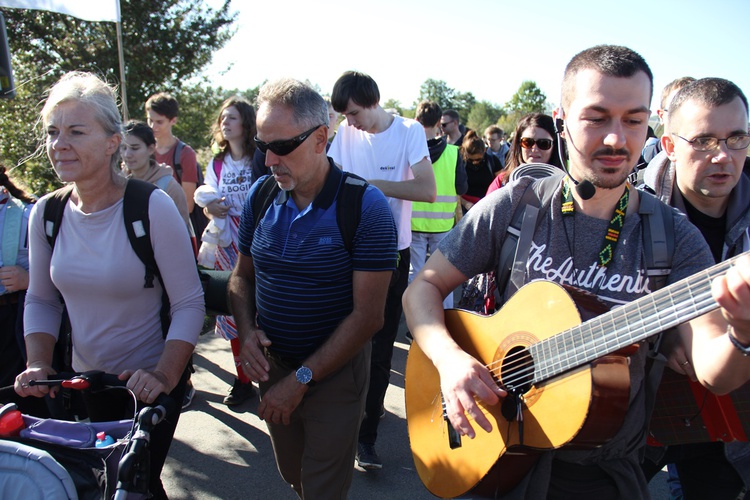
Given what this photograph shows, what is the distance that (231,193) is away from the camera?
4.43 metres

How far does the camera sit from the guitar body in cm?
143

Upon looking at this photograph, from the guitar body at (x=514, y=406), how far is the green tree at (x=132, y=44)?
11.7 m

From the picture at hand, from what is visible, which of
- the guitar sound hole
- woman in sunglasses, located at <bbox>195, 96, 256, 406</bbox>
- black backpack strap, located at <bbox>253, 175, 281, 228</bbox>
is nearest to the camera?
the guitar sound hole

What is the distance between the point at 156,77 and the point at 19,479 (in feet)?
45.1

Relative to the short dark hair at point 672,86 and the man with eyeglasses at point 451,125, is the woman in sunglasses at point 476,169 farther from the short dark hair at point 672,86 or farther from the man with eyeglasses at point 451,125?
the short dark hair at point 672,86

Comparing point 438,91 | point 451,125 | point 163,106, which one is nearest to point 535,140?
point 163,106

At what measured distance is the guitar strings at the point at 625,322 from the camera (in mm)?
1251

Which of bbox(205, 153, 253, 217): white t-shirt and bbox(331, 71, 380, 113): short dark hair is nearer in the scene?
bbox(331, 71, 380, 113): short dark hair

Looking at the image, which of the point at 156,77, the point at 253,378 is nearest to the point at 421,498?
the point at 253,378

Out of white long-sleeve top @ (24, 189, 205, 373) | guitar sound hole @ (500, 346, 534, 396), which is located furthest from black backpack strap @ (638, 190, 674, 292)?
white long-sleeve top @ (24, 189, 205, 373)

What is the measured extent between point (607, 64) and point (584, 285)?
0.63 metres

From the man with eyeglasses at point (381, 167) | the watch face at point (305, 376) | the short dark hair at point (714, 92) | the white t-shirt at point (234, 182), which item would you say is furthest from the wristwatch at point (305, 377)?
the white t-shirt at point (234, 182)

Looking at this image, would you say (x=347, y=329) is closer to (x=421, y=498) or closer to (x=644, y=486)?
(x=644, y=486)

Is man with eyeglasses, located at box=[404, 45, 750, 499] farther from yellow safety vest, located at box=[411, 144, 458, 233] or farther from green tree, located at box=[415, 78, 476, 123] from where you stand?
green tree, located at box=[415, 78, 476, 123]
